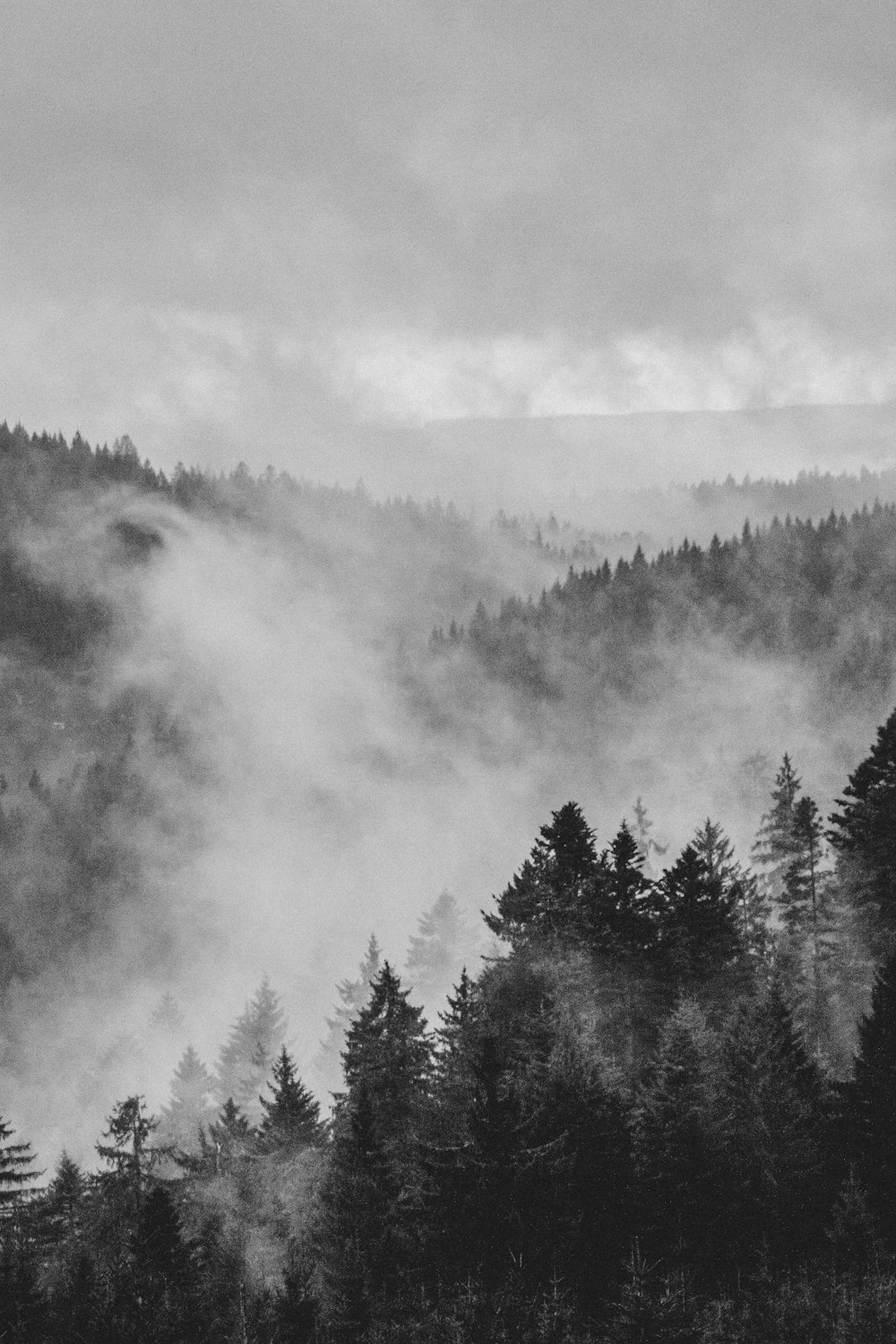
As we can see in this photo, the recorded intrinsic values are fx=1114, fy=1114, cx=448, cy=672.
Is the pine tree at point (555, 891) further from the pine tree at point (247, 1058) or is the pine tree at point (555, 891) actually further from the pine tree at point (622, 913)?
the pine tree at point (247, 1058)

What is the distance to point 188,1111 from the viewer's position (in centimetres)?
7094

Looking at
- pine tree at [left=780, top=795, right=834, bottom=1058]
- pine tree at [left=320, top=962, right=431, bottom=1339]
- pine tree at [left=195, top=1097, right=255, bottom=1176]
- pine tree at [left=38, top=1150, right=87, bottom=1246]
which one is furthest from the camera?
pine tree at [left=38, top=1150, right=87, bottom=1246]

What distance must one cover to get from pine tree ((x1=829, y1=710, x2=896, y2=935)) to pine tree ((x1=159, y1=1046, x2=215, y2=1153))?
132 ft

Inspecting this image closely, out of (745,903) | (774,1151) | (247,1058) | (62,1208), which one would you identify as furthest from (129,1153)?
(247,1058)

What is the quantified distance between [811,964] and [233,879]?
153m

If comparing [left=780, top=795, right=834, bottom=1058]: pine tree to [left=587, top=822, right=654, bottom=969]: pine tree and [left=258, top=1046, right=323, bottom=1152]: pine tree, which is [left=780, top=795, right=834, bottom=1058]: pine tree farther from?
[left=258, top=1046, right=323, bottom=1152]: pine tree

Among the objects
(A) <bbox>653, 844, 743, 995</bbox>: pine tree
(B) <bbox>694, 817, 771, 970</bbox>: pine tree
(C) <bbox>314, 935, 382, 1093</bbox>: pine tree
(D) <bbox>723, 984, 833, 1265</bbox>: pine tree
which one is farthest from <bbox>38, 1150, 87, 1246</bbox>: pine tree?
(B) <bbox>694, 817, 771, 970</bbox>: pine tree

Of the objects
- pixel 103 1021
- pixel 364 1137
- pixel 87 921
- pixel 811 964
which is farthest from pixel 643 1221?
pixel 87 921

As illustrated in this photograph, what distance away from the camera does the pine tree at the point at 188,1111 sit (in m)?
64.8

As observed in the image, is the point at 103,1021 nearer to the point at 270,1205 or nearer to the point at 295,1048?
the point at 295,1048

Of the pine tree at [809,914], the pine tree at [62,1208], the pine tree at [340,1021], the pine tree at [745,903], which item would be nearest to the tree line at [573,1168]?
the pine tree at [809,914]

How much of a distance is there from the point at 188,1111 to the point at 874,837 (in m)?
49.2

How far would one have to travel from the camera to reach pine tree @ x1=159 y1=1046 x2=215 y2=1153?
64750 mm

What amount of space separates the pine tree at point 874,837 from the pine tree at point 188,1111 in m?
40.2
